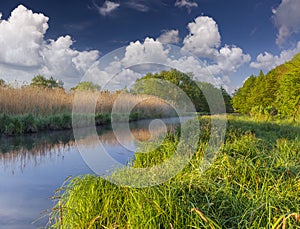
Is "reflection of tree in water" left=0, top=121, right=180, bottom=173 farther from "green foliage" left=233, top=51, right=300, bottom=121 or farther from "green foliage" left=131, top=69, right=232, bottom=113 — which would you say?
"green foliage" left=233, top=51, right=300, bottom=121

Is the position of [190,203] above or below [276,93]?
below

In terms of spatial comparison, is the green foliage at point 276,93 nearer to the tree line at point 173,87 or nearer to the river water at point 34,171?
the tree line at point 173,87

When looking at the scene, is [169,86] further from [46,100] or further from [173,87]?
[46,100]

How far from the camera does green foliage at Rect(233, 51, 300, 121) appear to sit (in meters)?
9.95

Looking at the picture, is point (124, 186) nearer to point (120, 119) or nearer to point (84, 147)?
point (84, 147)

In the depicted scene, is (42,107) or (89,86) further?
(89,86)

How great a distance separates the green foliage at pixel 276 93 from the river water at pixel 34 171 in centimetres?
665

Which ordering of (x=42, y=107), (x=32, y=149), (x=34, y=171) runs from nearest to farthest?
(x=34, y=171)
(x=32, y=149)
(x=42, y=107)

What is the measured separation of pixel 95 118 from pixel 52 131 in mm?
2652

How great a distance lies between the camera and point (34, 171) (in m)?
4.74

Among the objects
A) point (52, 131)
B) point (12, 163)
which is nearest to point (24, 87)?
point (52, 131)

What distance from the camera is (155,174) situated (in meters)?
3.23

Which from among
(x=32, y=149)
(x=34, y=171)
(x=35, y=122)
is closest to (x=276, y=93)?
(x=35, y=122)

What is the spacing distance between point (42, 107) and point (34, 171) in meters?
6.05
